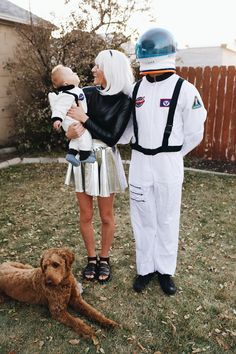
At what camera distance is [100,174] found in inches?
124

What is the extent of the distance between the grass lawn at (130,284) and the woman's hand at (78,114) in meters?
1.56

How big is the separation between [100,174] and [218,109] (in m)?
5.66

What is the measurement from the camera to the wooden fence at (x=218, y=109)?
7.91 m

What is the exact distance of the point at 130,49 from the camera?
973cm

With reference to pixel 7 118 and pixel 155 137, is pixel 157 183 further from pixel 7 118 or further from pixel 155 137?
pixel 7 118

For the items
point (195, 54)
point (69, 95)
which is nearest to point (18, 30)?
point (69, 95)

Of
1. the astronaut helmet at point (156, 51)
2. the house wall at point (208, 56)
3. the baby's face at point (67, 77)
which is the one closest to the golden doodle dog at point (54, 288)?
the baby's face at point (67, 77)

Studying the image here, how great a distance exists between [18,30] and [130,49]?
2.99 meters

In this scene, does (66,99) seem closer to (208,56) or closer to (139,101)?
(139,101)

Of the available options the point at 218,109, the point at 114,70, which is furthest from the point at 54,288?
the point at 218,109

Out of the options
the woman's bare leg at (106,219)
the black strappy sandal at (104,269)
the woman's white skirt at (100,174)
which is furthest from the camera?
the black strappy sandal at (104,269)

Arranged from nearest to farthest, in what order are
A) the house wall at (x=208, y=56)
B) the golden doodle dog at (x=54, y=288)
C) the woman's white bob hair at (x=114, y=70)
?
the golden doodle dog at (x=54, y=288)
the woman's white bob hair at (x=114, y=70)
the house wall at (x=208, y=56)

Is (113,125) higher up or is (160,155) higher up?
(113,125)

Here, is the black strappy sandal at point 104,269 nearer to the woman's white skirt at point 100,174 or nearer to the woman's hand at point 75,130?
the woman's white skirt at point 100,174
